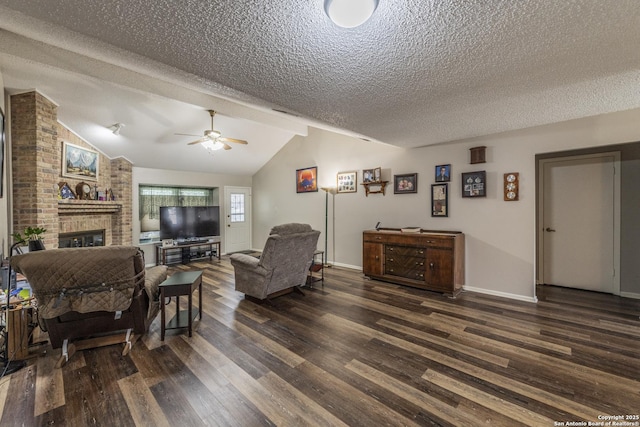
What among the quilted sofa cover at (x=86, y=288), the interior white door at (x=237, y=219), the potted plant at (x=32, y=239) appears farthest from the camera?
the interior white door at (x=237, y=219)

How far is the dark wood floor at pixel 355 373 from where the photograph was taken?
162 centimetres

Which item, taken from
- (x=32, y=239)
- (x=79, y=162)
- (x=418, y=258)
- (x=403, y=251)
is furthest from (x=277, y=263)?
(x=79, y=162)

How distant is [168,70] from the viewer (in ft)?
6.32

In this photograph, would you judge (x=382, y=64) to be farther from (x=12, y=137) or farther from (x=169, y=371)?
(x=12, y=137)

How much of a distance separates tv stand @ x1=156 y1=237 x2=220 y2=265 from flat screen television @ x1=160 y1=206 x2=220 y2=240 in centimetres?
23

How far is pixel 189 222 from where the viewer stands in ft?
20.6

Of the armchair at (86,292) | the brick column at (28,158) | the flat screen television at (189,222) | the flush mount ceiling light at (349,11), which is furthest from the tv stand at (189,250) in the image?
the flush mount ceiling light at (349,11)

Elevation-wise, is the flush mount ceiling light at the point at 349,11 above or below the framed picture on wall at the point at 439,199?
above

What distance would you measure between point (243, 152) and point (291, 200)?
1.67 m

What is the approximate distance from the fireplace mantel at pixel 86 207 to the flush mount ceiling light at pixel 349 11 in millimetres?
5042

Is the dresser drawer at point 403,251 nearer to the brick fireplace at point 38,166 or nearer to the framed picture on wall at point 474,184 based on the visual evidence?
the framed picture on wall at point 474,184

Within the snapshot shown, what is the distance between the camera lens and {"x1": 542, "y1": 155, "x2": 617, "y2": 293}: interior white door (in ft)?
12.3

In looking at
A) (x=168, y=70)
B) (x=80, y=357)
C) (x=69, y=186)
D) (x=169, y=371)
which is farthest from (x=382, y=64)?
(x=69, y=186)

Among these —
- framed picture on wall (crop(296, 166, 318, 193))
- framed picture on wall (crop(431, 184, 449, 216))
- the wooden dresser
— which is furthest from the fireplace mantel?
framed picture on wall (crop(431, 184, 449, 216))
